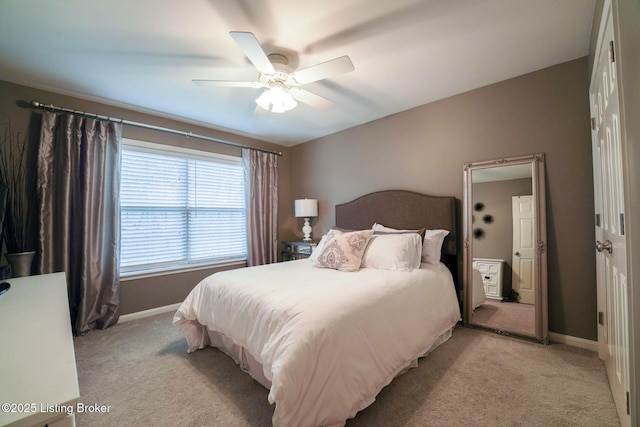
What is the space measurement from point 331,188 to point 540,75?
270 cm

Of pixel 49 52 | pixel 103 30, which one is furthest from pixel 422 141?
pixel 49 52

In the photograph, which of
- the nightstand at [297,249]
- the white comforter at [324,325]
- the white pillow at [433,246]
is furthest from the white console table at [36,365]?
the nightstand at [297,249]

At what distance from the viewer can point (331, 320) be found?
1.33 meters

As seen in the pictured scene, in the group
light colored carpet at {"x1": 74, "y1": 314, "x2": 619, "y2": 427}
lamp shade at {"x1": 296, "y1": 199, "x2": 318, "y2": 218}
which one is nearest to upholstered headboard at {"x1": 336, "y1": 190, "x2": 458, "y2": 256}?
lamp shade at {"x1": 296, "y1": 199, "x2": 318, "y2": 218}

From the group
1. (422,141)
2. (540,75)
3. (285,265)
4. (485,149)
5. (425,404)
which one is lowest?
(425,404)

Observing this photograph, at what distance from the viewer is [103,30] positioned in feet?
5.92

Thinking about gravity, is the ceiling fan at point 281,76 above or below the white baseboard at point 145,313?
above

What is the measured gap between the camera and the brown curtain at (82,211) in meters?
2.51

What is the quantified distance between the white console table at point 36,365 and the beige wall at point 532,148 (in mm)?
3135

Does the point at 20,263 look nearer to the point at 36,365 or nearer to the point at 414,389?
the point at 36,365

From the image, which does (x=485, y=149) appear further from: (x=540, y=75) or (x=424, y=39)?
(x=424, y=39)

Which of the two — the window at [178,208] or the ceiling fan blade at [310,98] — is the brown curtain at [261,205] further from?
the ceiling fan blade at [310,98]

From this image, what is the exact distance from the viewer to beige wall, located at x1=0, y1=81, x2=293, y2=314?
8.05 feet

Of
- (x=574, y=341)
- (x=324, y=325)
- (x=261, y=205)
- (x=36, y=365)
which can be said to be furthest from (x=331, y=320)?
(x=261, y=205)
